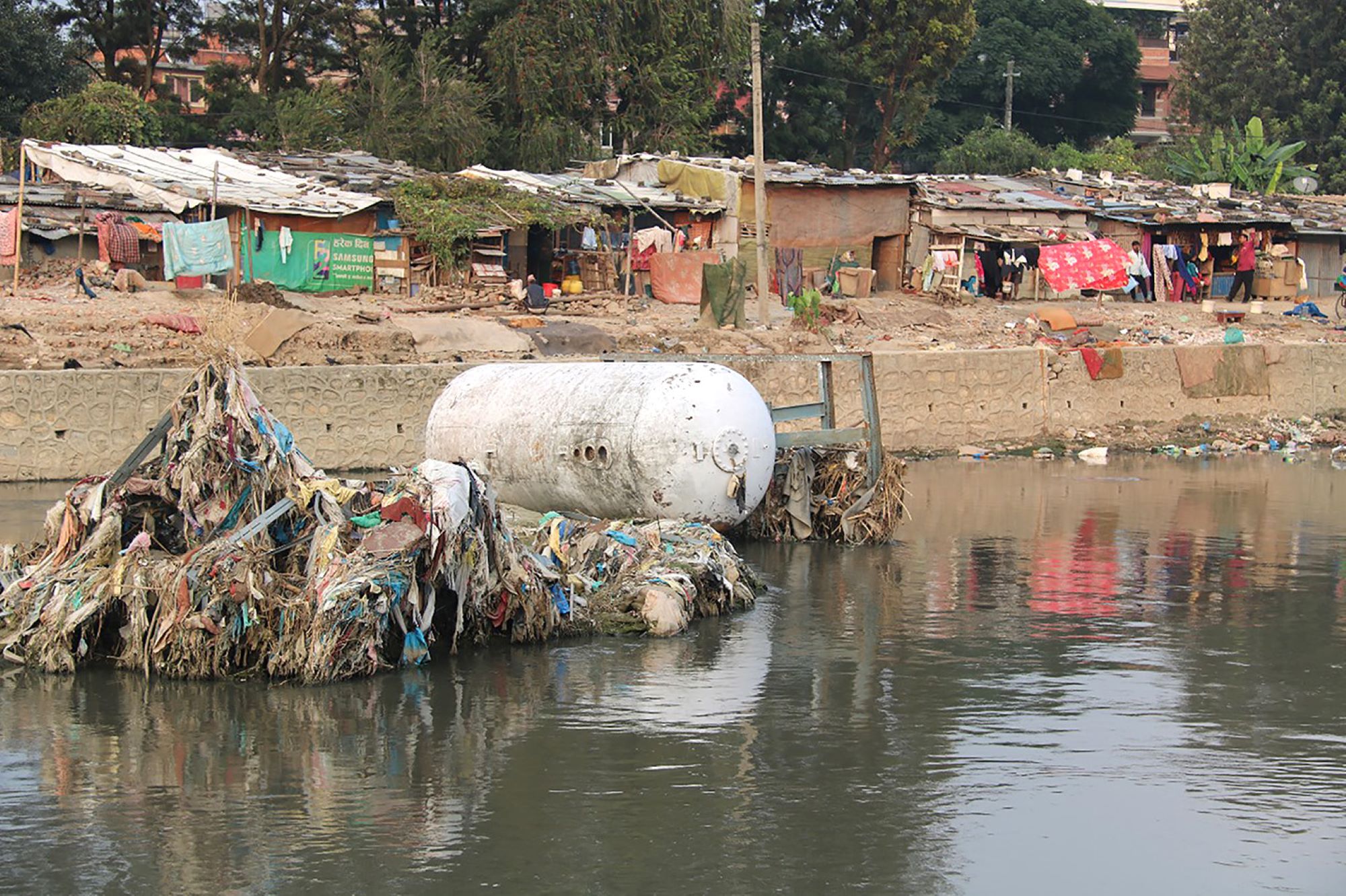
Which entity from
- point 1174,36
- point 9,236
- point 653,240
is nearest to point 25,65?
point 9,236

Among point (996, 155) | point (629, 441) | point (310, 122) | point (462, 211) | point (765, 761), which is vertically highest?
point (996, 155)

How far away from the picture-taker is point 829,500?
16484 millimetres

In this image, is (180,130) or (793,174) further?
(180,130)

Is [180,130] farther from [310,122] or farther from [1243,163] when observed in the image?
[1243,163]

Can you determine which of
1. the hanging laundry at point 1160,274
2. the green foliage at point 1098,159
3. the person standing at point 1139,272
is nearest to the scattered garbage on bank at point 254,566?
the person standing at point 1139,272

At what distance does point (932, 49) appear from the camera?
162 ft

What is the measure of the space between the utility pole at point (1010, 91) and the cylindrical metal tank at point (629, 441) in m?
43.5

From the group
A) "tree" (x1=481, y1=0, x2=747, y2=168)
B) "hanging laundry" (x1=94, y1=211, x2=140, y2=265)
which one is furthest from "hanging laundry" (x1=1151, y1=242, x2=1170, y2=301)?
"hanging laundry" (x1=94, y1=211, x2=140, y2=265)

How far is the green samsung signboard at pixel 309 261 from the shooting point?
90.2ft

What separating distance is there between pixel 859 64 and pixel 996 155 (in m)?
5.47

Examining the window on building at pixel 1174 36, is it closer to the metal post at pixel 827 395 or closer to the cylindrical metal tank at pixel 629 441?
the metal post at pixel 827 395

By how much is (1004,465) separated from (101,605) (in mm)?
15037

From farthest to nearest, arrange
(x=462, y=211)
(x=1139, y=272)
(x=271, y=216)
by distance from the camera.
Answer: (x=1139, y=272), (x=462, y=211), (x=271, y=216)

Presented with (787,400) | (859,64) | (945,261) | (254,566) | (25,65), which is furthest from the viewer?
(859,64)
